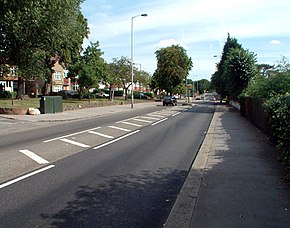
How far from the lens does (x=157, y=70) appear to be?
7406cm

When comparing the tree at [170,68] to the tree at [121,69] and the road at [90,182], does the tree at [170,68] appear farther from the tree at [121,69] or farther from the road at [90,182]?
the road at [90,182]

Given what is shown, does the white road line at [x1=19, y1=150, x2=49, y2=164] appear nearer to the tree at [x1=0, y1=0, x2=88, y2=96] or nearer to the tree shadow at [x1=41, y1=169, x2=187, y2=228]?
the tree shadow at [x1=41, y1=169, x2=187, y2=228]

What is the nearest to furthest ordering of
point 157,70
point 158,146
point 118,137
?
point 158,146 → point 118,137 → point 157,70

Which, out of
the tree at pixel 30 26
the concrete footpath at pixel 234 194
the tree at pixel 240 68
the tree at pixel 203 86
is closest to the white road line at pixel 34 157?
the concrete footpath at pixel 234 194

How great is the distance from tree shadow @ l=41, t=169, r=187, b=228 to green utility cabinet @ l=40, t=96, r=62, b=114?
20859 millimetres

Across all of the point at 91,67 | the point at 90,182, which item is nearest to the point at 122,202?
the point at 90,182

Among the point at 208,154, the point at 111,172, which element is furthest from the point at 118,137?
the point at 111,172

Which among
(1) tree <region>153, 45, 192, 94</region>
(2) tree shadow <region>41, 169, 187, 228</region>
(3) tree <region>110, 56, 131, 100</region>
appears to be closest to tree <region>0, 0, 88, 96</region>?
(2) tree shadow <region>41, 169, 187, 228</region>

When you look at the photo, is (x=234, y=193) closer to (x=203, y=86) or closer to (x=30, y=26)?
(x=30, y=26)

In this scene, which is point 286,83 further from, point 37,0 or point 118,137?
point 37,0

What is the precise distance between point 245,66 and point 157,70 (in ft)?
142

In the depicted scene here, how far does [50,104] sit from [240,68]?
18754 mm

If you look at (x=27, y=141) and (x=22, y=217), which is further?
(x=27, y=141)

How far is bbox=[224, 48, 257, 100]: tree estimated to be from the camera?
31.8 m
